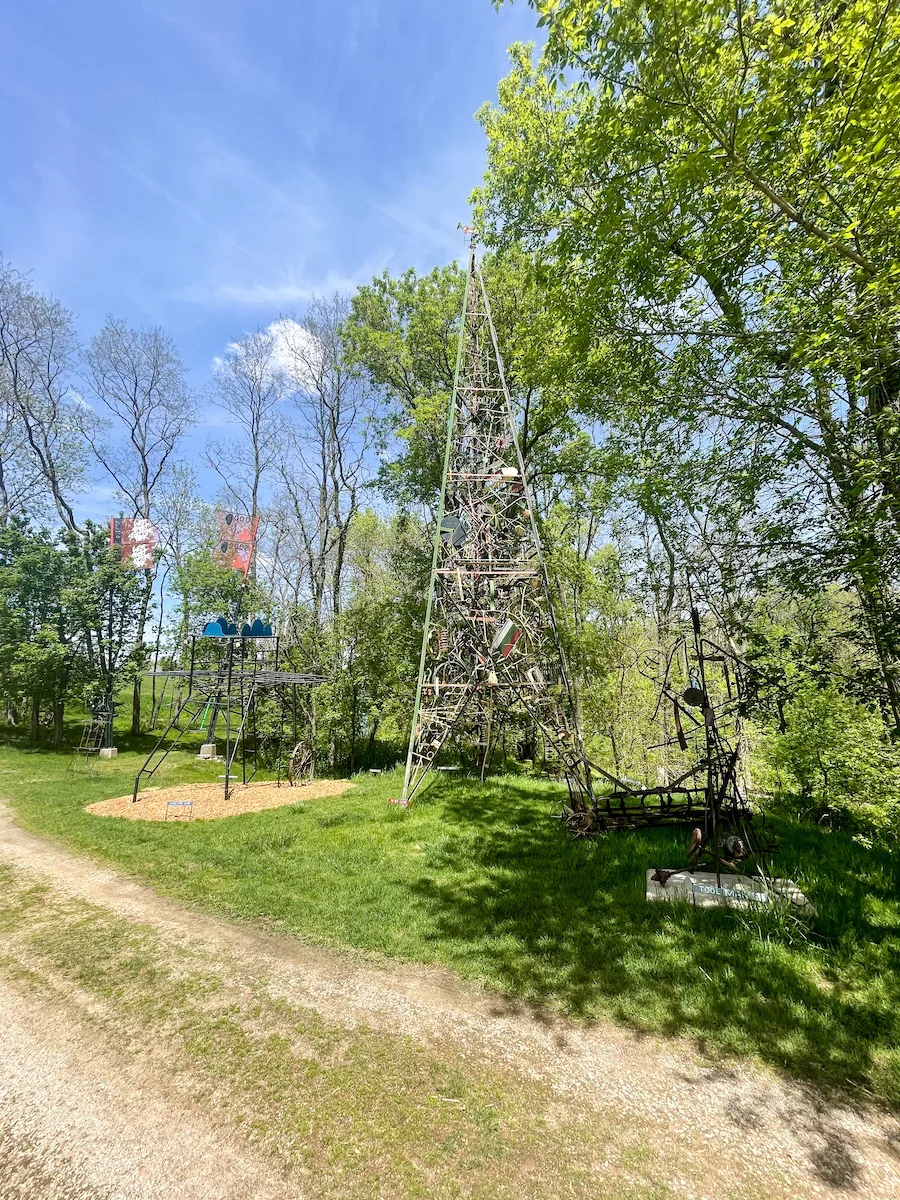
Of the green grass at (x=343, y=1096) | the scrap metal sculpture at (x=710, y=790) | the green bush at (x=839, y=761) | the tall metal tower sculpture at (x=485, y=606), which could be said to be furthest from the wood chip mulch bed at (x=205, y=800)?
the green bush at (x=839, y=761)

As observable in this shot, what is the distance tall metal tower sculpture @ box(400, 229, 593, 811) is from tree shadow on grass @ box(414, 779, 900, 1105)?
105 inches

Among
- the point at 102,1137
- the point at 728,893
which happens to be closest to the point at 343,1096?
the point at 102,1137

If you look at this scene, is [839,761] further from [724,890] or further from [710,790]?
[724,890]

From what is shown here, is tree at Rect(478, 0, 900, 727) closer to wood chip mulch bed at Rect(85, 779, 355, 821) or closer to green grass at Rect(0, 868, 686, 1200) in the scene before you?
green grass at Rect(0, 868, 686, 1200)

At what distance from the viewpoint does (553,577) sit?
16688mm

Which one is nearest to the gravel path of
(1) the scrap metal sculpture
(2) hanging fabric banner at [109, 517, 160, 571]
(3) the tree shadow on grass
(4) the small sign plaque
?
(3) the tree shadow on grass

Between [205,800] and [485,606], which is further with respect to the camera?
[205,800]

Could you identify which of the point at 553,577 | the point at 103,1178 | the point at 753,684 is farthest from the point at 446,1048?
the point at 553,577

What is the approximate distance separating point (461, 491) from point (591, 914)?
8.16m

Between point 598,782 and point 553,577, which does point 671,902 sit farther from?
point 553,577

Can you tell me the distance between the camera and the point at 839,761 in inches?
343

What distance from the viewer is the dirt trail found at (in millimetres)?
2639

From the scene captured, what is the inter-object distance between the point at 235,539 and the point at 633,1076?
21.6 metres

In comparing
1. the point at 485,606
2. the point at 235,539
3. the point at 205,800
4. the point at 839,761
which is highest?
the point at 235,539
